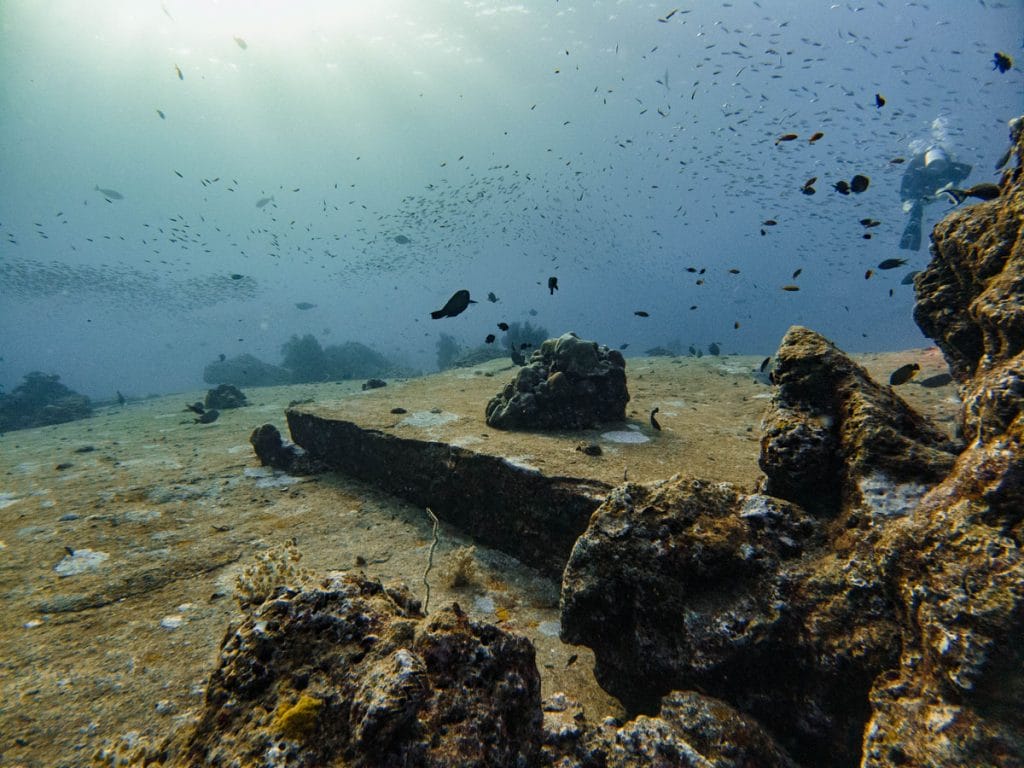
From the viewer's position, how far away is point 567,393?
7652 millimetres

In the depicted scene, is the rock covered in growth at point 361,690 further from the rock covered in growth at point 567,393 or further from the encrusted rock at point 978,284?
the rock covered in growth at point 567,393

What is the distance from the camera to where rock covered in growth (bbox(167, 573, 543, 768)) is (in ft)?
5.60

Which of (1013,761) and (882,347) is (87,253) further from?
(882,347)

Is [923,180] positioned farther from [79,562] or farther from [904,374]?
[79,562]

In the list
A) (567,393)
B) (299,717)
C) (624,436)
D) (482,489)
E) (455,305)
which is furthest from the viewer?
Answer: (567,393)

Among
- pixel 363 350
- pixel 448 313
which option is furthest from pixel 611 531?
pixel 363 350

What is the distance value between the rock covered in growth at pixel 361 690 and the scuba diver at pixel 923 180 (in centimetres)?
2767

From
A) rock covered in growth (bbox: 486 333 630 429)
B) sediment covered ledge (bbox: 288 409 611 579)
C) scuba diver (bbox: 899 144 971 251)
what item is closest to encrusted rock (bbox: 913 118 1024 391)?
sediment covered ledge (bbox: 288 409 611 579)

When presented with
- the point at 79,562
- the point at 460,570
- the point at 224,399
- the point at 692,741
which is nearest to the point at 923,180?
the point at 460,570

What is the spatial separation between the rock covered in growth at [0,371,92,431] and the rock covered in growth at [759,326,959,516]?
28308mm

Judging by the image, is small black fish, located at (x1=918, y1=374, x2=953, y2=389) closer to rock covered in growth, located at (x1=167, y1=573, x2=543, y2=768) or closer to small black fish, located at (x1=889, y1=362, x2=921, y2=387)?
small black fish, located at (x1=889, y1=362, x2=921, y2=387)

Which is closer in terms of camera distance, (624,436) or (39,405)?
(624,436)

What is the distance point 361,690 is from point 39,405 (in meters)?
33.4

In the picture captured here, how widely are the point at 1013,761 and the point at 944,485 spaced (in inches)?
51.3
